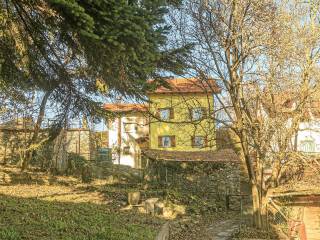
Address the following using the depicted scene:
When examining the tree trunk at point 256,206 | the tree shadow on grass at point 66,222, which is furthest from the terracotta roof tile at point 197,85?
the tree shadow on grass at point 66,222

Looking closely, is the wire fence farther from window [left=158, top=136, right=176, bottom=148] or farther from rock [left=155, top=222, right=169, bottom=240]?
window [left=158, top=136, right=176, bottom=148]

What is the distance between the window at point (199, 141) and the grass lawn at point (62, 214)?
2810 mm

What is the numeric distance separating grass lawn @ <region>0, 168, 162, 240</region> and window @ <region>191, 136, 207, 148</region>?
9.22ft

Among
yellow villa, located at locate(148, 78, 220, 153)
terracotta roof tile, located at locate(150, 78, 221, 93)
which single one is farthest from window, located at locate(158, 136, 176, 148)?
terracotta roof tile, located at locate(150, 78, 221, 93)

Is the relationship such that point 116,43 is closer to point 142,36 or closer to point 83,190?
point 142,36

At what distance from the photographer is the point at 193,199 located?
19766 mm

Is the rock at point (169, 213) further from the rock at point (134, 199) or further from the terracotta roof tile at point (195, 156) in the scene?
the terracotta roof tile at point (195, 156)

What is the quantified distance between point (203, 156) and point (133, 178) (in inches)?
225

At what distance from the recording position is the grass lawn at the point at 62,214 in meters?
8.65

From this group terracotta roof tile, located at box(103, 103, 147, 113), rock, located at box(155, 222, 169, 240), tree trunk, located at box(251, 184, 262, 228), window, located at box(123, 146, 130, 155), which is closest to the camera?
terracotta roof tile, located at box(103, 103, 147, 113)

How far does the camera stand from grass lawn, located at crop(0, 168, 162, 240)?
8.65m

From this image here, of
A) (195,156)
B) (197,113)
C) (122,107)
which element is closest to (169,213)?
(197,113)

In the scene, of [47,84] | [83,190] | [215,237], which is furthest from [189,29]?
[83,190]

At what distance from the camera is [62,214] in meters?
10.8
